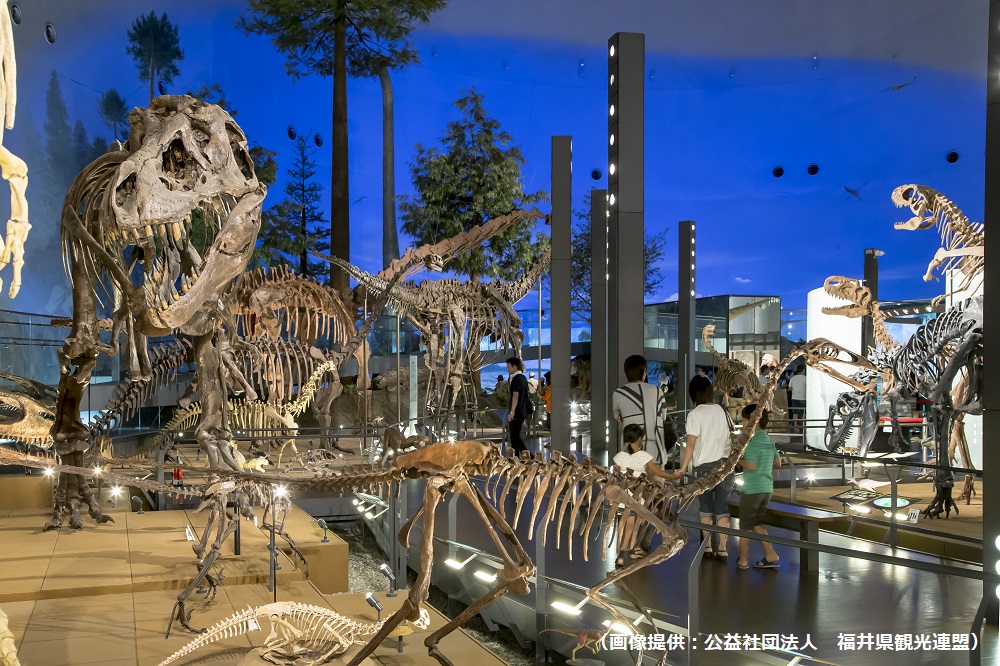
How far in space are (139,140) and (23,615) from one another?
2.43m

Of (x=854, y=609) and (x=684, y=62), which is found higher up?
(x=684, y=62)

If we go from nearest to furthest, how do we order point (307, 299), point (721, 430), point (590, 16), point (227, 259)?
point (227, 259)
point (721, 430)
point (307, 299)
point (590, 16)

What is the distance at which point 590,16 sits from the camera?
28844 mm

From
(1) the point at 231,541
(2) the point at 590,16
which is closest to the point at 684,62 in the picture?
(2) the point at 590,16

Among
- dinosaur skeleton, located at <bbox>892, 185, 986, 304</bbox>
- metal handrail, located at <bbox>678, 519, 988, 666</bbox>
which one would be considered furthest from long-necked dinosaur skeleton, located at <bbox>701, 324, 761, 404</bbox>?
metal handrail, located at <bbox>678, 519, 988, 666</bbox>

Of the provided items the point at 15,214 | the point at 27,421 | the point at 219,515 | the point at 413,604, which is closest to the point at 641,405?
the point at 219,515

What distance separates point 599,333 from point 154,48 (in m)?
15.0

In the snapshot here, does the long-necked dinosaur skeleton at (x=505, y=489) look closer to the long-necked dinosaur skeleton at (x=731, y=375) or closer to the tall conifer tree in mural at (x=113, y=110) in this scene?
the long-necked dinosaur skeleton at (x=731, y=375)

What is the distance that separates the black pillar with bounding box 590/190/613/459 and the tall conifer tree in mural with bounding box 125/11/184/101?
12511mm

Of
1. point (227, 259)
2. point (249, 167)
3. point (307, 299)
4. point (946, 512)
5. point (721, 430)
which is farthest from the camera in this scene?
point (307, 299)

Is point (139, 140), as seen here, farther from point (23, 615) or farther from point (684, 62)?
point (684, 62)

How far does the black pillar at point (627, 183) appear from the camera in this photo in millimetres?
6492

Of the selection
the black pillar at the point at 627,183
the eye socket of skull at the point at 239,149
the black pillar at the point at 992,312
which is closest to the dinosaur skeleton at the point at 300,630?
the eye socket of skull at the point at 239,149

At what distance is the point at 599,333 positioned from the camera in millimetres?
8609
